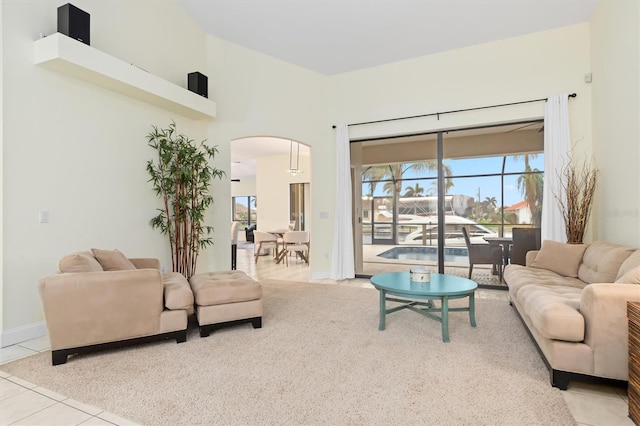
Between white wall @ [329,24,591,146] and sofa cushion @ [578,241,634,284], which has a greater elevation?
white wall @ [329,24,591,146]

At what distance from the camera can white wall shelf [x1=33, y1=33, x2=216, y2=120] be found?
327 cm

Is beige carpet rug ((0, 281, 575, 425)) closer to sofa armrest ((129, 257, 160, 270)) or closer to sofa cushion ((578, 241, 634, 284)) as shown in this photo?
sofa cushion ((578, 241, 634, 284))

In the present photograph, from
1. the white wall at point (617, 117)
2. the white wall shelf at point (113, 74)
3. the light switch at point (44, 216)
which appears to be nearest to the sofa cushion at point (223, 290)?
the light switch at point (44, 216)

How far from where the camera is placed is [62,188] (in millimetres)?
3594

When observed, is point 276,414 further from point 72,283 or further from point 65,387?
point 72,283

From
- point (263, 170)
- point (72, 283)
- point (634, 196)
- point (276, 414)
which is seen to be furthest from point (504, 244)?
point (263, 170)

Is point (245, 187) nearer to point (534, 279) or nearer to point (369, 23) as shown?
point (369, 23)

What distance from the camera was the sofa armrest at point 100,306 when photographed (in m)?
2.65

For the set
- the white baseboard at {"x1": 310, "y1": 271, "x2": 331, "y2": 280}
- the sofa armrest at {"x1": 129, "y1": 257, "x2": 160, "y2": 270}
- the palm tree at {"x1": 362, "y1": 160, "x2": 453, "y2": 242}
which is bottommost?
the white baseboard at {"x1": 310, "y1": 271, "x2": 331, "y2": 280}

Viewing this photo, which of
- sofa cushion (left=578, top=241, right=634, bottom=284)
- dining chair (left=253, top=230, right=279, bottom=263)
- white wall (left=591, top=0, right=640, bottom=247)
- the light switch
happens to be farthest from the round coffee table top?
dining chair (left=253, top=230, right=279, bottom=263)

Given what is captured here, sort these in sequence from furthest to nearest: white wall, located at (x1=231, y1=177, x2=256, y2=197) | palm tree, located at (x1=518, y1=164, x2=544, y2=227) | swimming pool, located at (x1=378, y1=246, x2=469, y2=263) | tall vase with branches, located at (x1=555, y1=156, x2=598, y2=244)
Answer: white wall, located at (x1=231, y1=177, x2=256, y2=197) < swimming pool, located at (x1=378, y1=246, x2=469, y2=263) < palm tree, located at (x1=518, y1=164, x2=544, y2=227) < tall vase with branches, located at (x1=555, y1=156, x2=598, y2=244)

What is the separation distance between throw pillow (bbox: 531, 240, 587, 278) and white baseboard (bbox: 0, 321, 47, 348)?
518 cm

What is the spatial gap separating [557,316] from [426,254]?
429 cm

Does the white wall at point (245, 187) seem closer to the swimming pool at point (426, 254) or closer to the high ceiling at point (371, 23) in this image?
the swimming pool at point (426, 254)
